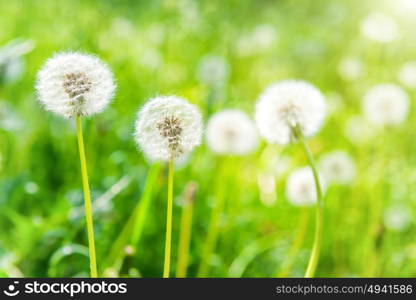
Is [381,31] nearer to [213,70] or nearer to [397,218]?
[213,70]

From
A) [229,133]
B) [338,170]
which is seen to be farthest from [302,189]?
[338,170]

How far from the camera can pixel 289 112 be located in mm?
949

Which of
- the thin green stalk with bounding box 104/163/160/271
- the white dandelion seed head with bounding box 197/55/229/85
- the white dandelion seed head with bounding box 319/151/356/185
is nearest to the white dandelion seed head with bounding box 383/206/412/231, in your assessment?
the white dandelion seed head with bounding box 319/151/356/185

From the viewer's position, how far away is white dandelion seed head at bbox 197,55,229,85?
1.98 meters

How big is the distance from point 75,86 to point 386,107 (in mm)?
1146

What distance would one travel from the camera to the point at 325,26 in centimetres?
378

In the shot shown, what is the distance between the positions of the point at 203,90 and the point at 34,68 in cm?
66

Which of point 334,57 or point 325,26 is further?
point 325,26

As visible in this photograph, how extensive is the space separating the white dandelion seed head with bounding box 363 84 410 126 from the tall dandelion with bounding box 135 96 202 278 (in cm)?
104

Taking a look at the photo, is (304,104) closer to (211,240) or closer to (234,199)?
(211,240)

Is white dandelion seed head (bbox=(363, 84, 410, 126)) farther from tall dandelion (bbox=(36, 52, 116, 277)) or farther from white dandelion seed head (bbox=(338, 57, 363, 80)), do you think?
tall dandelion (bbox=(36, 52, 116, 277))

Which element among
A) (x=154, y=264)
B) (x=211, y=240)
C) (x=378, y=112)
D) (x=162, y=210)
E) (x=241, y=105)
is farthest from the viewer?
(x=241, y=105)

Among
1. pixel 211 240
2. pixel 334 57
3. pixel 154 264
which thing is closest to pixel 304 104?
pixel 211 240

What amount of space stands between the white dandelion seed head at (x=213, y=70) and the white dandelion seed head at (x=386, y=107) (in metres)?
0.46
